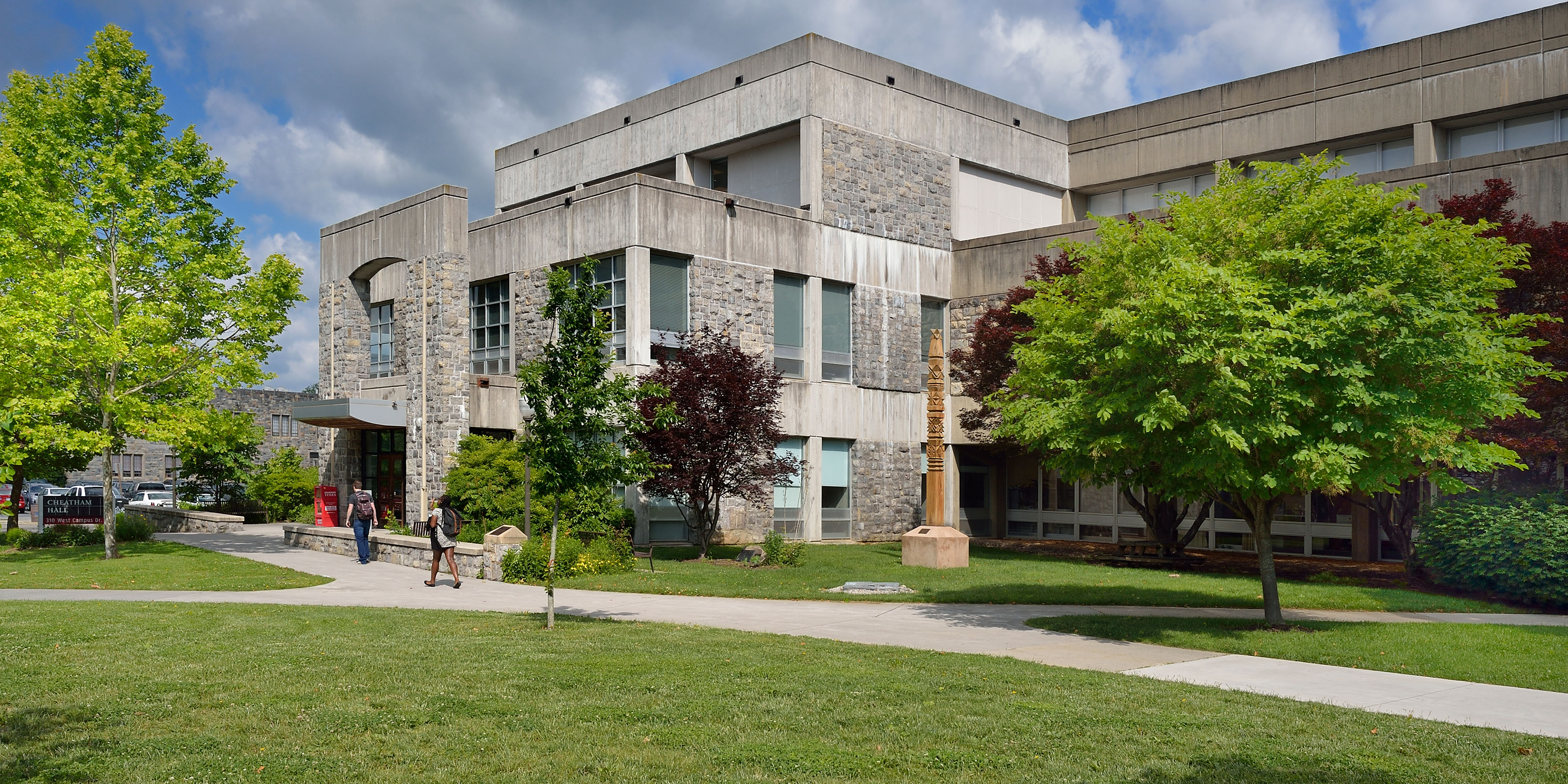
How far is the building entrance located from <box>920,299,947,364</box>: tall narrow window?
15.6 m

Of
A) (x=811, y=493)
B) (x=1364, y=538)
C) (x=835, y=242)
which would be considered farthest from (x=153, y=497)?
(x=1364, y=538)

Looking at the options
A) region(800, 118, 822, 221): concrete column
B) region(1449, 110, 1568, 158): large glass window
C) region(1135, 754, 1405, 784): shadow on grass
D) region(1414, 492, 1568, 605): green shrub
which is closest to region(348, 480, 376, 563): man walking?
region(800, 118, 822, 221): concrete column

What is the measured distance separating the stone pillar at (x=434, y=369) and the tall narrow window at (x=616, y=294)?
513cm

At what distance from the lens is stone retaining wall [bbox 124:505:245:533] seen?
1291 inches

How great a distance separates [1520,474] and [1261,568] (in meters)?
11.0

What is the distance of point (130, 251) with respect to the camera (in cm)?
2447

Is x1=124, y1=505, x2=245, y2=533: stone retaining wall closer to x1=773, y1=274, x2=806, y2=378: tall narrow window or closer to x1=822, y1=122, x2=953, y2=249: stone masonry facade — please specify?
x1=773, y1=274, x2=806, y2=378: tall narrow window

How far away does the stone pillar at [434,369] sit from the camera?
30.0m

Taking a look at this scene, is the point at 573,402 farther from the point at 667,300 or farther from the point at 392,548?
the point at 667,300

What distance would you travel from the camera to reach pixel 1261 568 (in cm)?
1435

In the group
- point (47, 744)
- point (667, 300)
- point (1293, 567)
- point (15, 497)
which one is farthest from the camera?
point (15, 497)

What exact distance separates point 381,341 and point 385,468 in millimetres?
4076

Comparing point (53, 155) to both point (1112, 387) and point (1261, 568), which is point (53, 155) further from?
point (1261, 568)

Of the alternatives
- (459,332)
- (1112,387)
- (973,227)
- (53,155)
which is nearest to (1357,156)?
(973,227)
